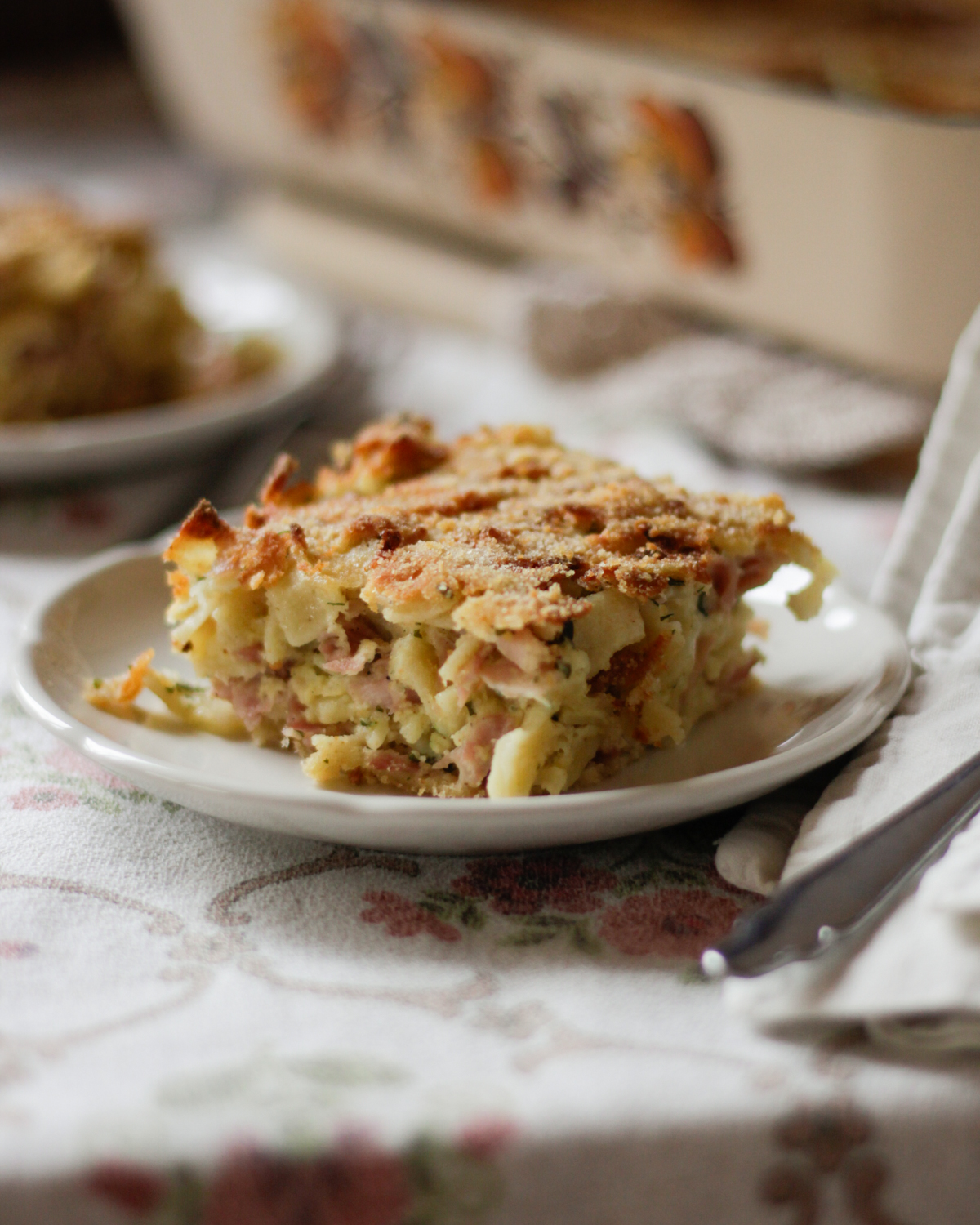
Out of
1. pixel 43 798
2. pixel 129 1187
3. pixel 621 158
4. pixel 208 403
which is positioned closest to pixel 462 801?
pixel 129 1187

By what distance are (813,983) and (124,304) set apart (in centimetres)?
169

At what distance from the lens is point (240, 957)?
37.0 inches

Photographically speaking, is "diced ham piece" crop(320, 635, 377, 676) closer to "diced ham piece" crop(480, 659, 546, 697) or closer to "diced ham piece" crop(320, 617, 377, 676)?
"diced ham piece" crop(320, 617, 377, 676)

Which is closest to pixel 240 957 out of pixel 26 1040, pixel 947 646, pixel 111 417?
pixel 26 1040

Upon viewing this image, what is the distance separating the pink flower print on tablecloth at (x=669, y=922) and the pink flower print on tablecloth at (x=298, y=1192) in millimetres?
267

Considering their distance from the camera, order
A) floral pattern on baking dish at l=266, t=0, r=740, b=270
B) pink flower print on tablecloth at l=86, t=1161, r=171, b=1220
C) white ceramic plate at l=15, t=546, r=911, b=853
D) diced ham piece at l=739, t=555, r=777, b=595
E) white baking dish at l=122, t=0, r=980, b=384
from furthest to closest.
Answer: floral pattern on baking dish at l=266, t=0, r=740, b=270, white baking dish at l=122, t=0, r=980, b=384, diced ham piece at l=739, t=555, r=777, b=595, white ceramic plate at l=15, t=546, r=911, b=853, pink flower print on tablecloth at l=86, t=1161, r=171, b=1220

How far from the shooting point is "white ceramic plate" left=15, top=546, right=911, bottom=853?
946 mm

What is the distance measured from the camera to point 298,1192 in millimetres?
745

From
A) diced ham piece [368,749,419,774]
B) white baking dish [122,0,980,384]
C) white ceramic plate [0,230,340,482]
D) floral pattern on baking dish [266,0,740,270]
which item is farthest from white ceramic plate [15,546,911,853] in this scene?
floral pattern on baking dish [266,0,740,270]

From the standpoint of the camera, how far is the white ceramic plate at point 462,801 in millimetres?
946

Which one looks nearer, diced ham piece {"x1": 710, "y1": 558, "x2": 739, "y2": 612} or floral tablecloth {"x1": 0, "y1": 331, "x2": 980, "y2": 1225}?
floral tablecloth {"x1": 0, "y1": 331, "x2": 980, "y2": 1225}

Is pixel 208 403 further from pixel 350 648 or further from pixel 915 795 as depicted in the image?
pixel 915 795

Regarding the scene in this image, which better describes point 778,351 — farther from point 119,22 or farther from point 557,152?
point 119,22

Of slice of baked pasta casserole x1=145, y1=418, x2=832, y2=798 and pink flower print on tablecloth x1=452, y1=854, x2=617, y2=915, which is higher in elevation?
slice of baked pasta casserole x1=145, y1=418, x2=832, y2=798
